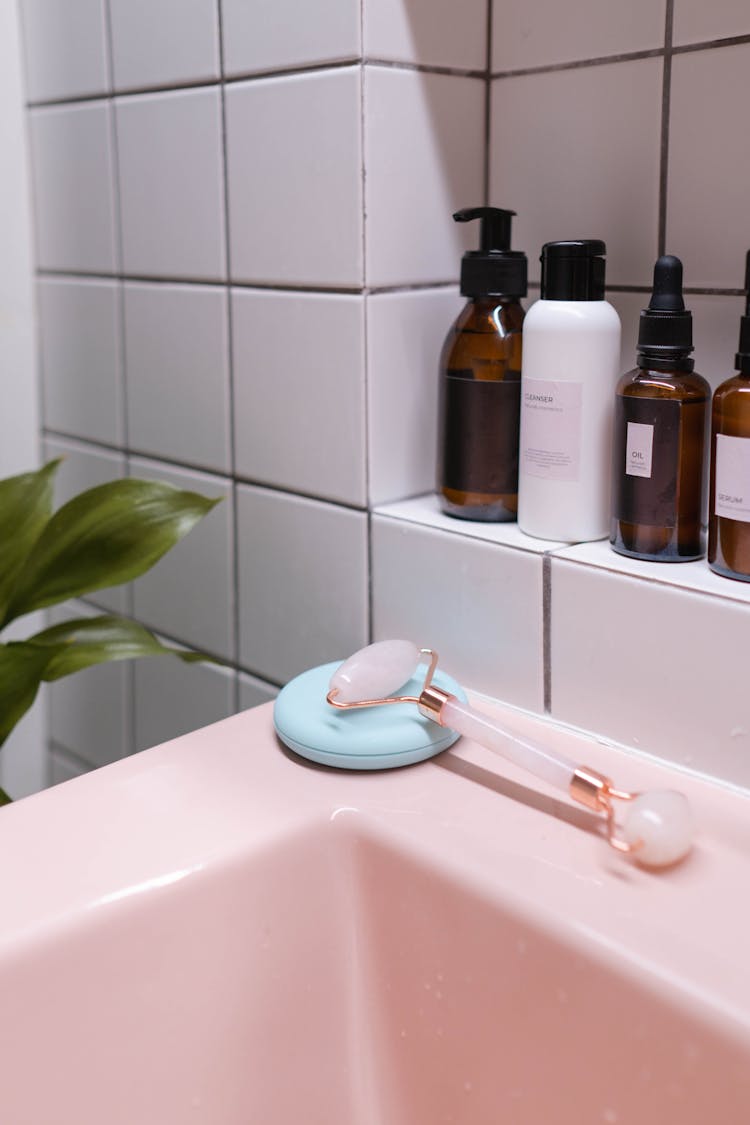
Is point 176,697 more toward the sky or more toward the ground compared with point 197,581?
more toward the ground

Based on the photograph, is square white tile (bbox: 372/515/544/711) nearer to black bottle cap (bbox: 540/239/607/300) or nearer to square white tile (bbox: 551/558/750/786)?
square white tile (bbox: 551/558/750/786)

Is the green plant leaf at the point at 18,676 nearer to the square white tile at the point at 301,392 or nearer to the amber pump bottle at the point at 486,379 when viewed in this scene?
the square white tile at the point at 301,392

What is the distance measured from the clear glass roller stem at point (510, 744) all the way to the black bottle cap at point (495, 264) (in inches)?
10.8

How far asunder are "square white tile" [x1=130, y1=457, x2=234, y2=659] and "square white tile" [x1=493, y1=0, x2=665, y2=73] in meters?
0.39

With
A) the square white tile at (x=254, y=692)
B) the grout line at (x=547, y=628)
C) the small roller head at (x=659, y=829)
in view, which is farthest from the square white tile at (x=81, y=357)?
the small roller head at (x=659, y=829)

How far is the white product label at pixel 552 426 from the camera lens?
2.23ft

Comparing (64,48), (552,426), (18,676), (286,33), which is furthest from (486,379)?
(64,48)

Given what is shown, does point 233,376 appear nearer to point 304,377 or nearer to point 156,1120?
point 304,377

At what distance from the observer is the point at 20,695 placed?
0.81 meters

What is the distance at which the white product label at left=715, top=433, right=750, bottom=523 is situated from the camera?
0.60 metres

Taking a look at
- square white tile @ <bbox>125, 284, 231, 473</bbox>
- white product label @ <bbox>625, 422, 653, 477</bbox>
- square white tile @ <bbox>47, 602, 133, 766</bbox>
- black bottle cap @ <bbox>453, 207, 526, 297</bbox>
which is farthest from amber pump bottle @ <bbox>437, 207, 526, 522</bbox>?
square white tile @ <bbox>47, 602, 133, 766</bbox>

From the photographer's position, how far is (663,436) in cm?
64

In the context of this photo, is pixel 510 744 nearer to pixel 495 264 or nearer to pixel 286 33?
pixel 495 264

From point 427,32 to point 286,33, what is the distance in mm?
97
